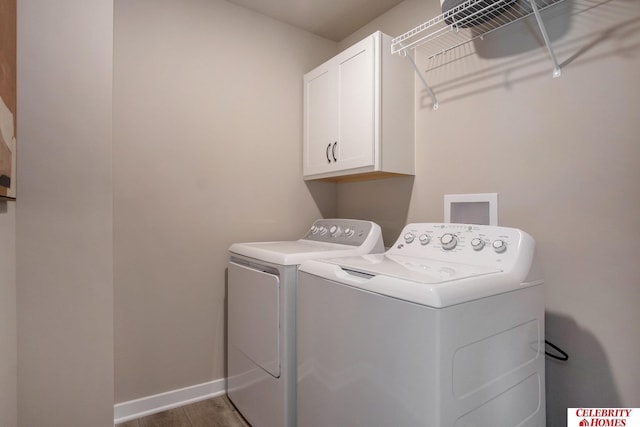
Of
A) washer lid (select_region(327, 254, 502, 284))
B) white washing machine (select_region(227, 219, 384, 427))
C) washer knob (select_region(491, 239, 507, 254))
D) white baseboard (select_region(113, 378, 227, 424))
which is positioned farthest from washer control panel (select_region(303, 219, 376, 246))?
white baseboard (select_region(113, 378, 227, 424))

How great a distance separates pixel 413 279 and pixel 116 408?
1776 millimetres

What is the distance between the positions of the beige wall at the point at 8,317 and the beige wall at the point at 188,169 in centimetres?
72

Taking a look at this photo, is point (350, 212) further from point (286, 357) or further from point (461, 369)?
point (461, 369)

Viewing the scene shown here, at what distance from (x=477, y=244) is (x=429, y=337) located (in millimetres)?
572

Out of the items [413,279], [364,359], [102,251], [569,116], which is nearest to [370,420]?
[364,359]

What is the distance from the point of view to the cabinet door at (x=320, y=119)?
2.16m

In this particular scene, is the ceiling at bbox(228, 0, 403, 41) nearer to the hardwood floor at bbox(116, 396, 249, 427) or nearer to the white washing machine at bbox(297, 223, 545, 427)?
the white washing machine at bbox(297, 223, 545, 427)

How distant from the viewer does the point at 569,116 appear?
4.51 ft

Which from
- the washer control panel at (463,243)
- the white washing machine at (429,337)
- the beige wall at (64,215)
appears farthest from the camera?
the washer control panel at (463,243)

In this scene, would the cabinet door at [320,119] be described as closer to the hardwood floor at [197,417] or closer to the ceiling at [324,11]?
the ceiling at [324,11]

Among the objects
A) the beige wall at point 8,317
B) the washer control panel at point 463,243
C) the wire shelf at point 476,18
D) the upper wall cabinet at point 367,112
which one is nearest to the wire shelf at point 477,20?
the wire shelf at point 476,18

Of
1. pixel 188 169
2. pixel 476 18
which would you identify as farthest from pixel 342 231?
pixel 476 18

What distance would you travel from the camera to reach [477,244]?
1343mm

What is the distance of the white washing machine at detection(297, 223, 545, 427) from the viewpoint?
0.94 m
